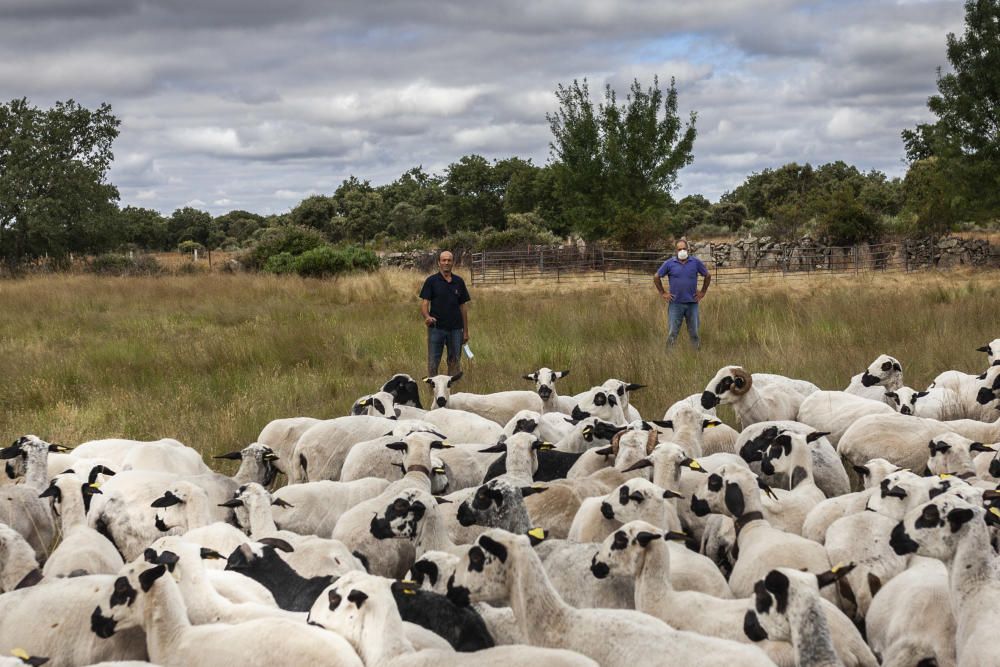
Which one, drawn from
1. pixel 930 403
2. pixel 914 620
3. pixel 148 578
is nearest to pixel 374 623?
pixel 148 578

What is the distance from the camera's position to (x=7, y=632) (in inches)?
183

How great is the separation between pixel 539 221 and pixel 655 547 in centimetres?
5365

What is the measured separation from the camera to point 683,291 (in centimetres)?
1400

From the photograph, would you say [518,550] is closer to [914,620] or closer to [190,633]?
[190,633]

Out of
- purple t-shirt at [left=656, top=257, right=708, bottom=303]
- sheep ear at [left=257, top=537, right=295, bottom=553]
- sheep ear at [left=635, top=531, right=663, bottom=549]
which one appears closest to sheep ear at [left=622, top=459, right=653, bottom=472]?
sheep ear at [left=635, top=531, right=663, bottom=549]

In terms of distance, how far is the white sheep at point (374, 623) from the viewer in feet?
13.3

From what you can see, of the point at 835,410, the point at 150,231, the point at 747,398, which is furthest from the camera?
the point at 150,231

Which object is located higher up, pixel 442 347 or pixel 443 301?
pixel 443 301

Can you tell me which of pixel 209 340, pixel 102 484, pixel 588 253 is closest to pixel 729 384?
pixel 102 484

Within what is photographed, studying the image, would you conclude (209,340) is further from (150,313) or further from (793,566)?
(793,566)

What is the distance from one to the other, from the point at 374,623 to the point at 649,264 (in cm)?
3424

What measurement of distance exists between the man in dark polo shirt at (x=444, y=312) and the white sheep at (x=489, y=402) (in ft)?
6.35

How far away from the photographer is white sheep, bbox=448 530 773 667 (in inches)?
158

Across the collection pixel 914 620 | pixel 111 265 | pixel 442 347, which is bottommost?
pixel 914 620
